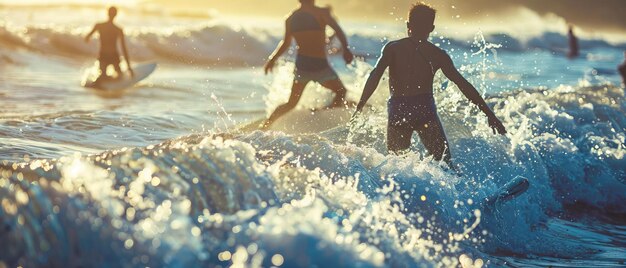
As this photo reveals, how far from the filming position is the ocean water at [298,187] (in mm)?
4504

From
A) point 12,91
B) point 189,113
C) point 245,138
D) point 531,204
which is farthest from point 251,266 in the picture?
point 12,91

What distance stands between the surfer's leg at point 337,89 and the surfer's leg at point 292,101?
0.26 metres

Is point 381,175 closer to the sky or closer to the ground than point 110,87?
closer to the sky

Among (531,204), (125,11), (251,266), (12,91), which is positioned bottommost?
(125,11)

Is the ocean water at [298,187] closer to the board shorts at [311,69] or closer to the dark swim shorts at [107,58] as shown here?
the board shorts at [311,69]

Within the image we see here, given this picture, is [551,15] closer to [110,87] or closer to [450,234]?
A: [110,87]

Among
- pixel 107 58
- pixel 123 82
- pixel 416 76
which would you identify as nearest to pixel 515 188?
pixel 416 76

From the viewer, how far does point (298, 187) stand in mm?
6047

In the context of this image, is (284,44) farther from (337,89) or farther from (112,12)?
(112,12)

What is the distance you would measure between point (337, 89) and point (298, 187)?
17.0 ft

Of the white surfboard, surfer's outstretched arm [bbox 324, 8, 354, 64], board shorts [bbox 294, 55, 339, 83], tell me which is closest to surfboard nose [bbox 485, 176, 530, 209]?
board shorts [bbox 294, 55, 339, 83]

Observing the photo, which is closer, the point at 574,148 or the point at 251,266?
the point at 251,266

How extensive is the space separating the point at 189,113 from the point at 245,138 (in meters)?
6.26

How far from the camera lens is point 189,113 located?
1412cm
